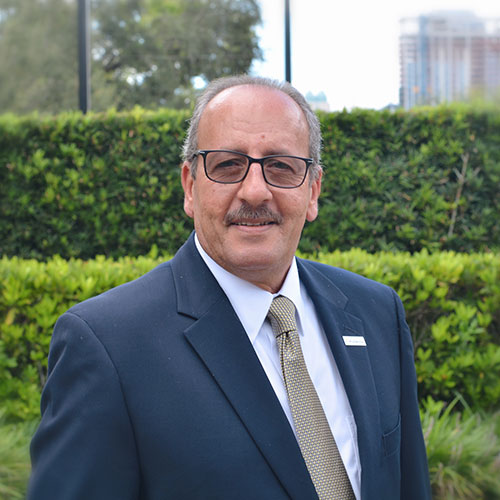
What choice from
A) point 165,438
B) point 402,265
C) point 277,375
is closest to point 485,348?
point 402,265

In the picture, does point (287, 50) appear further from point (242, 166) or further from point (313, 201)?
point (242, 166)

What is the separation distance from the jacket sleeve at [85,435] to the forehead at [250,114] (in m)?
0.74

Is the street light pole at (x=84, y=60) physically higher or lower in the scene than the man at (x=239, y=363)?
higher

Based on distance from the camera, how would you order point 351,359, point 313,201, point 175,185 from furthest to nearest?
1. point 175,185
2. point 313,201
3. point 351,359

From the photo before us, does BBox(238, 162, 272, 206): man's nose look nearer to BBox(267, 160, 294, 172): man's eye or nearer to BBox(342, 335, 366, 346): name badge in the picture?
BBox(267, 160, 294, 172): man's eye

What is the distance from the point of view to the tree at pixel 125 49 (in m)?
7.12

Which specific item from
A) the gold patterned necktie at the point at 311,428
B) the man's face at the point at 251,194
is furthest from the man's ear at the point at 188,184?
the gold patterned necktie at the point at 311,428

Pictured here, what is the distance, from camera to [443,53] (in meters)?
7.02

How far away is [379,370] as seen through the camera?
1995 millimetres

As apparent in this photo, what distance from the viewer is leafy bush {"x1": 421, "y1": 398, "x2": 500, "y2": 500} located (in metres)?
3.52

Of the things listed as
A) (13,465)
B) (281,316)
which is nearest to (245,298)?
(281,316)

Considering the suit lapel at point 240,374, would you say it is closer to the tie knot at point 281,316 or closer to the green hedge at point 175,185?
the tie knot at point 281,316

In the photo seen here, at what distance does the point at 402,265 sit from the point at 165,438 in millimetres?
3023

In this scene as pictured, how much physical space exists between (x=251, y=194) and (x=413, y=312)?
9.08ft
